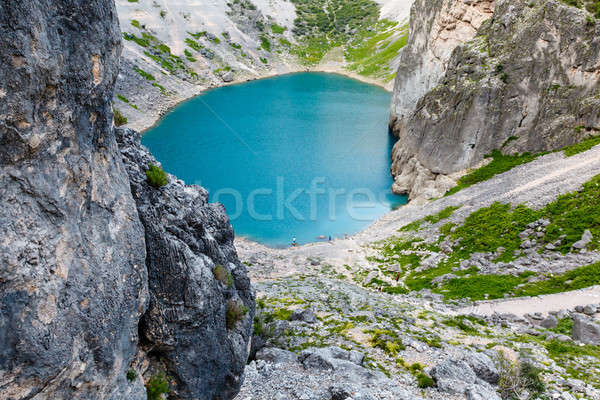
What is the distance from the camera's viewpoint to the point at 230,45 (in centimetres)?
11006

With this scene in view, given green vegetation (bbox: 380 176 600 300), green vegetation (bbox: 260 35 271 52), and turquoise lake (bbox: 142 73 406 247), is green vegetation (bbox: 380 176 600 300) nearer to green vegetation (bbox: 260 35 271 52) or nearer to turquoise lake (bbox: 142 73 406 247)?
turquoise lake (bbox: 142 73 406 247)

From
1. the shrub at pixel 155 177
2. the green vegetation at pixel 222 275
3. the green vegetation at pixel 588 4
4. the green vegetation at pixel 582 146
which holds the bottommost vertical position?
the green vegetation at pixel 222 275

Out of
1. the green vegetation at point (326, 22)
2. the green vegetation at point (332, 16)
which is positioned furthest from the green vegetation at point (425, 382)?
the green vegetation at point (332, 16)

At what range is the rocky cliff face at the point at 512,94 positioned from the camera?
36.1 m

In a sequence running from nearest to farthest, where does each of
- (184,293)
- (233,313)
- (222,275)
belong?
(184,293), (222,275), (233,313)

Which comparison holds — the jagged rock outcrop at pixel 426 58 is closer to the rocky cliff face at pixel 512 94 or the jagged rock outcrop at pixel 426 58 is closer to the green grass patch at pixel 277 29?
the rocky cliff face at pixel 512 94

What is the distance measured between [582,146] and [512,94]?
8.39 m

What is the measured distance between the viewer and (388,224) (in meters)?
41.0

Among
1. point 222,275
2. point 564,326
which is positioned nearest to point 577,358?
point 564,326

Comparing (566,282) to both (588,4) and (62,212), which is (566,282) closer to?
(62,212)

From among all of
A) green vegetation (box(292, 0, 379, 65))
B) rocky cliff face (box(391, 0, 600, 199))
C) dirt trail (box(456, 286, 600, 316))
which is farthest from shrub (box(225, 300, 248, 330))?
green vegetation (box(292, 0, 379, 65))

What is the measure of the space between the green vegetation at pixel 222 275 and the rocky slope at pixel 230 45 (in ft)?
205

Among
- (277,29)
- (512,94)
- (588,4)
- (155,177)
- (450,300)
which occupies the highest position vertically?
(277,29)

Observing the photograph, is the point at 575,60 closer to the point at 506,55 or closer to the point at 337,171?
the point at 506,55
